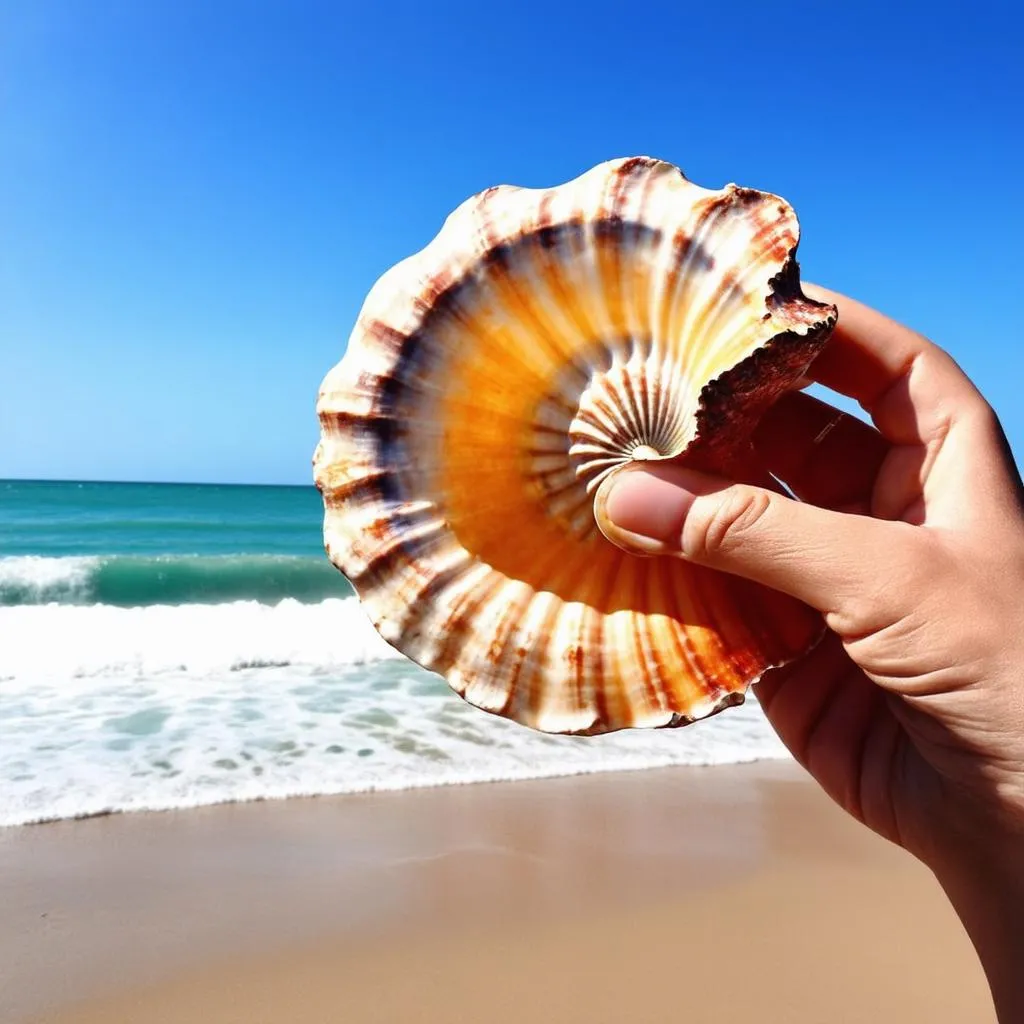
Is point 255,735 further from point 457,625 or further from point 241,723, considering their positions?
point 457,625

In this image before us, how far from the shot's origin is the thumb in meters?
1.64

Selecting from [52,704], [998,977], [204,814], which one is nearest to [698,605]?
[998,977]

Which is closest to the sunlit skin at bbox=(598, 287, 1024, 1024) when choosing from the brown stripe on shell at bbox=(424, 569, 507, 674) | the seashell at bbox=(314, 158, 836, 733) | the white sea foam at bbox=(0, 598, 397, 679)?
the seashell at bbox=(314, 158, 836, 733)

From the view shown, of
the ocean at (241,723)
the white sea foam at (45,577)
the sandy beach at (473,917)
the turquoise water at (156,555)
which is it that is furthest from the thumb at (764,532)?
the white sea foam at (45,577)

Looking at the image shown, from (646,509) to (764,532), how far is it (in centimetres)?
24

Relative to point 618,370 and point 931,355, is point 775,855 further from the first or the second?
point 618,370

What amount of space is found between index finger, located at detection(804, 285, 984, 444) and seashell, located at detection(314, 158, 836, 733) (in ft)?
1.46

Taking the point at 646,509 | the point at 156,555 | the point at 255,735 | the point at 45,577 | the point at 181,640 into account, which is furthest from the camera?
the point at 156,555

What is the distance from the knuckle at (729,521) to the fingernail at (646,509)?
0.15 feet

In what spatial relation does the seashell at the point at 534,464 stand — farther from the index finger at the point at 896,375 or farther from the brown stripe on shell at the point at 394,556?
the index finger at the point at 896,375

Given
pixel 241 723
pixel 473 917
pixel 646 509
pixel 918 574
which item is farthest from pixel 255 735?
pixel 918 574

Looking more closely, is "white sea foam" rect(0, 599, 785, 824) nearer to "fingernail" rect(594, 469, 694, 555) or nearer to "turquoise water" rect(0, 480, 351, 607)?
"fingernail" rect(594, 469, 694, 555)

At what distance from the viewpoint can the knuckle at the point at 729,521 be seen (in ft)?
5.38

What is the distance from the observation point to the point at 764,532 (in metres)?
1.65
